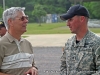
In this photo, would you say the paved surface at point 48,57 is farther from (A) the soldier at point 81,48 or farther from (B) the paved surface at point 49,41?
(A) the soldier at point 81,48

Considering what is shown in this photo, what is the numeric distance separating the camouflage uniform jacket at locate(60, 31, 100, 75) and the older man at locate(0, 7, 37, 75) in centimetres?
44

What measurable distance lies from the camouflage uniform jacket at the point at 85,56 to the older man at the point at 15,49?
44cm

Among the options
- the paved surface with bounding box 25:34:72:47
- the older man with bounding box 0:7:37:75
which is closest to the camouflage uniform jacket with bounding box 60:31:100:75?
the older man with bounding box 0:7:37:75

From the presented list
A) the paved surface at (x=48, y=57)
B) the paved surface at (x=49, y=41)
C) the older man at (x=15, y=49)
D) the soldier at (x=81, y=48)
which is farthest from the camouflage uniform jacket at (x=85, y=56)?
the paved surface at (x=49, y=41)

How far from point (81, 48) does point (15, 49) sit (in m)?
0.69

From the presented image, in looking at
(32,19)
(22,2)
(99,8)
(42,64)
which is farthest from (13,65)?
(22,2)

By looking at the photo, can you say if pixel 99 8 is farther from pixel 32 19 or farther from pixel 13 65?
pixel 13 65

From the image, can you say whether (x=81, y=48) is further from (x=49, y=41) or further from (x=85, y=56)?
(x=49, y=41)

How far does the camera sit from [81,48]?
8.51 ft

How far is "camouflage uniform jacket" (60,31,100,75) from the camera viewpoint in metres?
2.54

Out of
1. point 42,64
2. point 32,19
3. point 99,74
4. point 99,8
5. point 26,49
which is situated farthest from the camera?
point 32,19

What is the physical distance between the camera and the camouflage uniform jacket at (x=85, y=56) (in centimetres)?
254

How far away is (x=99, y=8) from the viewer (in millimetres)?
60250

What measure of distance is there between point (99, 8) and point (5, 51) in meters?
59.0
